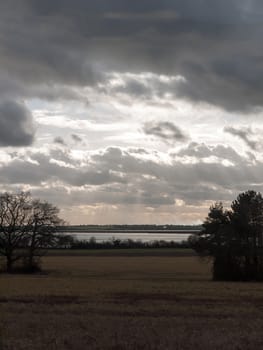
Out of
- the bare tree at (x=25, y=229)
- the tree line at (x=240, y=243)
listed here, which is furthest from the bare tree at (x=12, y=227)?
the tree line at (x=240, y=243)

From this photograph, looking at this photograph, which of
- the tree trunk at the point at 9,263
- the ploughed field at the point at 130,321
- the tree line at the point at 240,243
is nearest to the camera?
the ploughed field at the point at 130,321

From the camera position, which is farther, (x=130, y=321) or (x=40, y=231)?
(x=40, y=231)

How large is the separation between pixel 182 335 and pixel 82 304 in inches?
489

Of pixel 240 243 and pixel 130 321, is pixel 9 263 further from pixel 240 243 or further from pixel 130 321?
pixel 130 321

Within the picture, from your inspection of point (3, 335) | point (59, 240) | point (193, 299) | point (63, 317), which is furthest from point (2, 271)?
point (3, 335)

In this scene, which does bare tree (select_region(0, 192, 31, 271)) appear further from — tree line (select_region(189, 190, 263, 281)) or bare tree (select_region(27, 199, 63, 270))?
tree line (select_region(189, 190, 263, 281))

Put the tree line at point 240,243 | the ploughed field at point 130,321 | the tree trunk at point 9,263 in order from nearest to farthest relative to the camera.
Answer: the ploughed field at point 130,321
the tree line at point 240,243
the tree trunk at point 9,263

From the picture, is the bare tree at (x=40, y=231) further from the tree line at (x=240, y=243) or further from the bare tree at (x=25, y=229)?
the tree line at (x=240, y=243)

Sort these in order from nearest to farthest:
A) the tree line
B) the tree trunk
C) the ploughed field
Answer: the ploughed field, the tree line, the tree trunk

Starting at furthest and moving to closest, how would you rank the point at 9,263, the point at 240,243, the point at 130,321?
the point at 9,263
the point at 240,243
the point at 130,321

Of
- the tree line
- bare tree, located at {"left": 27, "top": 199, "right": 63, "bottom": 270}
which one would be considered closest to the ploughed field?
the tree line

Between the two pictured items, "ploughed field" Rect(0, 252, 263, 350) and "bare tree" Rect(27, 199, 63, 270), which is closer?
"ploughed field" Rect(0, 252, 263, 350)

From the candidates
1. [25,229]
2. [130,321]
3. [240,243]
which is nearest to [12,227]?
[25,229]

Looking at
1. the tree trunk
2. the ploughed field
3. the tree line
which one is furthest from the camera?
the tree trunk
